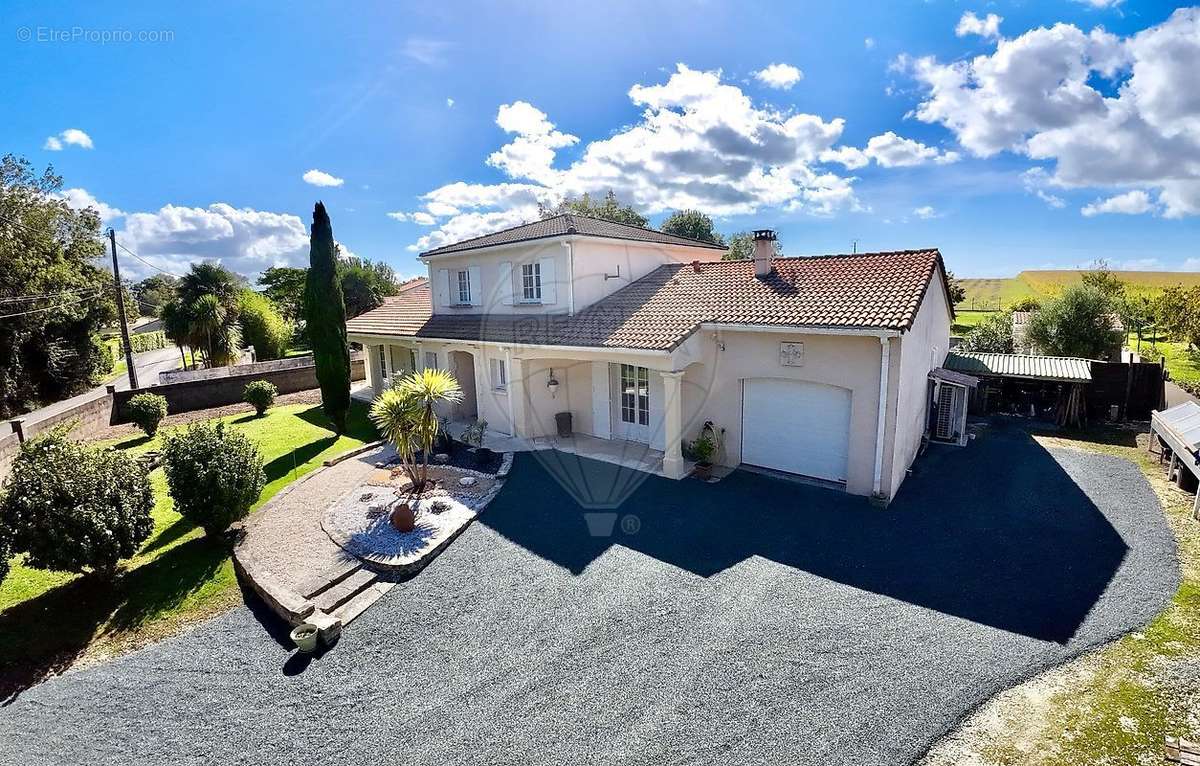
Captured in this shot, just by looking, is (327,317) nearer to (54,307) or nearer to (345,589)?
(345,589)

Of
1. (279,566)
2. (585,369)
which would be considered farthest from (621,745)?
(585,369)

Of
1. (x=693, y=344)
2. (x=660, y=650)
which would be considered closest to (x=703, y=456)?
(x=693, y=344)

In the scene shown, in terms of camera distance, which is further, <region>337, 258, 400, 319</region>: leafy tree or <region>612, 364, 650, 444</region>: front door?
<region>337, 258, 400, 319</region>: leafy tree

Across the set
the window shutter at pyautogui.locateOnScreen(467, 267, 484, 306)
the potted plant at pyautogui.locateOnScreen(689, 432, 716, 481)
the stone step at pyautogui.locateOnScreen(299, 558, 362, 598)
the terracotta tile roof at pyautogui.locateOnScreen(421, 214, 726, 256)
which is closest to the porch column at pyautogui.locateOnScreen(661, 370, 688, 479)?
the potted plant at pyautogui.locateOnScreen(689, 432, 716, 481)

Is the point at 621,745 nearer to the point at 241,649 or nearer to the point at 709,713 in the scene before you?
Result: the point at 709,713

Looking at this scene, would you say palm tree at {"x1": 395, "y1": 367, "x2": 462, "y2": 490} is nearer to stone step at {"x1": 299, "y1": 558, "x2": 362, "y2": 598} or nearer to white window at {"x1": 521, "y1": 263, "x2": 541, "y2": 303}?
stone step at {"x1": 299, "y1": 558, "x2": 362, "y2": 598}

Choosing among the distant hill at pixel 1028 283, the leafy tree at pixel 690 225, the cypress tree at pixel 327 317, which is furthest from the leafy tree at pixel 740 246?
the cypress tree at pixel 327 317
